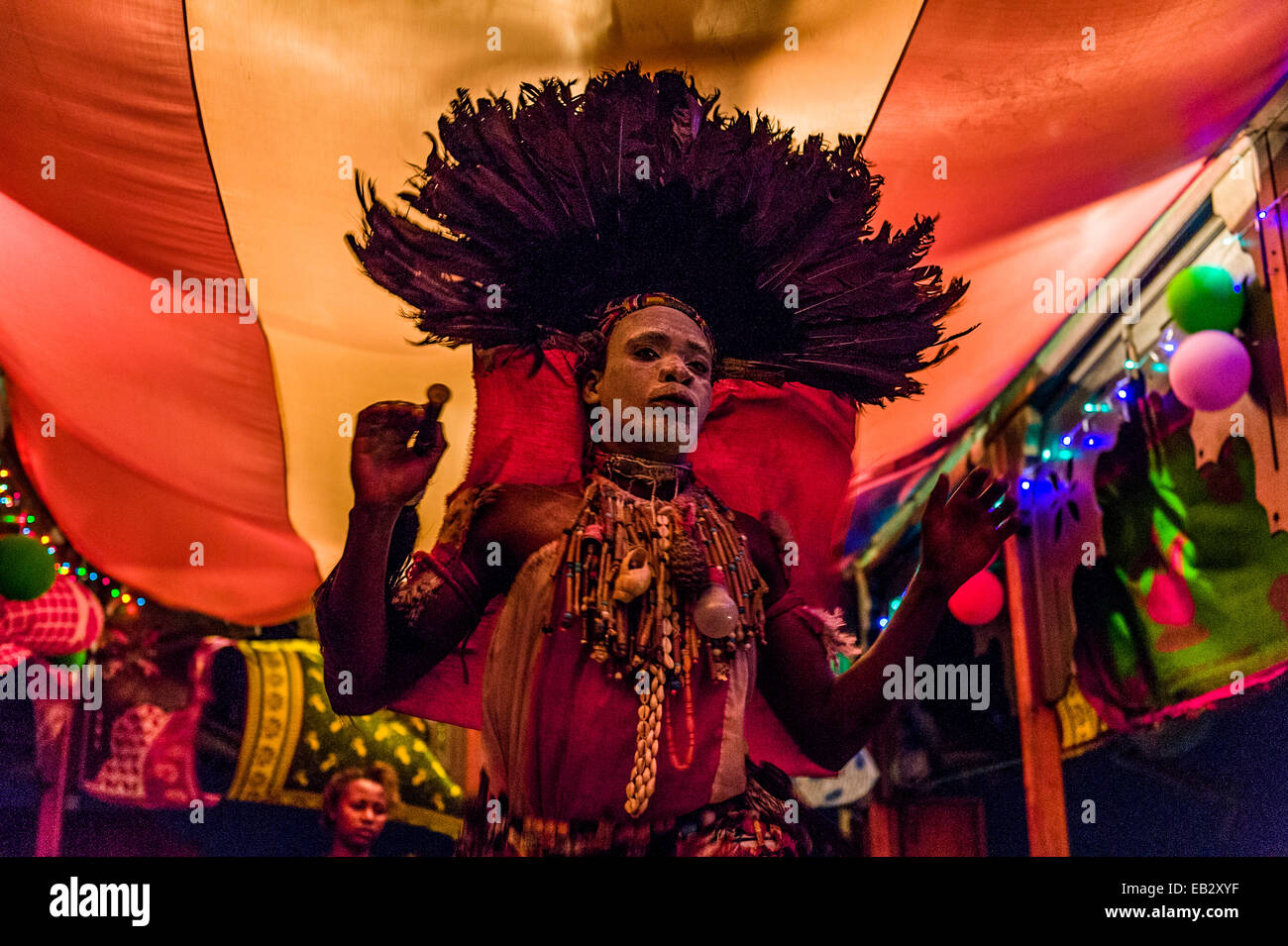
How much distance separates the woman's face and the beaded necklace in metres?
0.65

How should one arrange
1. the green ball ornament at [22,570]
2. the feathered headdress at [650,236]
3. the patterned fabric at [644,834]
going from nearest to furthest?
the patterned fabric at [644,834] < the green ball ornament at [22,570] < the feathered headdress at [650,236]

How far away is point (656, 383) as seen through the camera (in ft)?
10.0

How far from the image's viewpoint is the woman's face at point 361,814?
3.10 meters

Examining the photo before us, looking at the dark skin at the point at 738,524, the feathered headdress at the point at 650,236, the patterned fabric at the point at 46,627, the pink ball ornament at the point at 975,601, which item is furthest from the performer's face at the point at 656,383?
the patterned fabric at the point at 46,627

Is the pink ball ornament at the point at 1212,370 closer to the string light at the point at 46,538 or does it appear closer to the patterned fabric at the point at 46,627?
the string light at the point at 46,538

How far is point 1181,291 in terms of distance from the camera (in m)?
3.16

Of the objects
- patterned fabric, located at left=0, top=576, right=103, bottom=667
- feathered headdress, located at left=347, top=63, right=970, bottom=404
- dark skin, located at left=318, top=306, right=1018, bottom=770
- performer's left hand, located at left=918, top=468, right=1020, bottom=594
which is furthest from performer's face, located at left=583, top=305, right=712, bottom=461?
patterned fabric, located at left=0, top=576, right=103, bottom=667

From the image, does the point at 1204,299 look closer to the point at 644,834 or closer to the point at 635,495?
the point at 635,495

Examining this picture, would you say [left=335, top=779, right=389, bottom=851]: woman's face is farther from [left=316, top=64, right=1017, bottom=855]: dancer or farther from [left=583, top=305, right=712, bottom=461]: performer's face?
[left=583, top=305, right=712, bottom=461]: performer's face

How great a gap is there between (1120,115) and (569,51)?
150 cm

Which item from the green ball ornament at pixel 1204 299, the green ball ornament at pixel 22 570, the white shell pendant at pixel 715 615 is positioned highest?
the green ball ornament at pixel 1204 299

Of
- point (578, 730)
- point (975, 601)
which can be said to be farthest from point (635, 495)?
point (975, 601)

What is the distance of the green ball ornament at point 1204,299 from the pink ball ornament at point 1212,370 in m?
0.06
